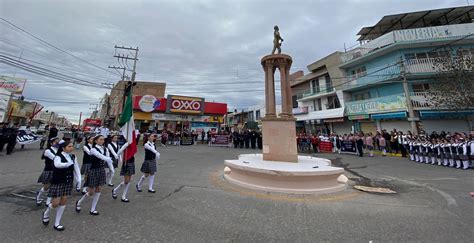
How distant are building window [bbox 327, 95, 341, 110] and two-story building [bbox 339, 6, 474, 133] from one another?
273cm

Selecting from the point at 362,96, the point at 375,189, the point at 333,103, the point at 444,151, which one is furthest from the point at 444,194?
the point at 333,103

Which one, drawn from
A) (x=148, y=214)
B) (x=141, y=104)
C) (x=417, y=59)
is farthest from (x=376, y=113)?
(x=141, y=104)

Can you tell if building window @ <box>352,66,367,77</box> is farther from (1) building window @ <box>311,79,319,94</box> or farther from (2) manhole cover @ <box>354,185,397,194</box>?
(2) manhole cover @ <box>354,185,397,194</box>

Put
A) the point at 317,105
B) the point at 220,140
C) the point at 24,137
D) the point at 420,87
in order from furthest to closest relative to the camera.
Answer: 1. the point at 317,105
2. the point at 220,140
3. the point at 420,87
4. the point at 24,137

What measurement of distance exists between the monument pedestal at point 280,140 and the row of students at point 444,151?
897 cm

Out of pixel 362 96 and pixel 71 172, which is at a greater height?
pixel 362 96

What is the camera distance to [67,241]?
106 inches

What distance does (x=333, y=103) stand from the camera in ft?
82.0

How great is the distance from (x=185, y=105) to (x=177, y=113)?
Answer: 4.76 ft

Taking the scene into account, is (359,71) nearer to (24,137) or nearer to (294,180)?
(294,180)

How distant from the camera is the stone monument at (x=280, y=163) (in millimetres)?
5031

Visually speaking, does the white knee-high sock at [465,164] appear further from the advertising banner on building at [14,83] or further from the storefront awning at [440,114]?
the advertising banner on building at [14,83]

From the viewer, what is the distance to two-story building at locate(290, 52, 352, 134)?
76.8 ft

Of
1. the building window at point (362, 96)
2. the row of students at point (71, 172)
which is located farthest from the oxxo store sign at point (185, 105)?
the building window at point (362, 96)
